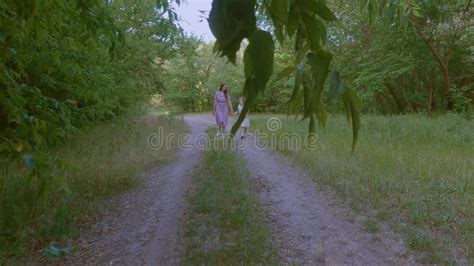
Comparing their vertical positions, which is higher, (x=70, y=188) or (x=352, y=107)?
(x=352, y=107)

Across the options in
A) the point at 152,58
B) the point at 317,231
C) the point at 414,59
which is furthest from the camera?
the point at 414,59

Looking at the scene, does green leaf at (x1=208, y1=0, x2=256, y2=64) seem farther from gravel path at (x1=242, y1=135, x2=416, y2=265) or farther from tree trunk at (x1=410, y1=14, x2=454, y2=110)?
tree trunk at (x1=410, y1=14, x2=454, y2=110)

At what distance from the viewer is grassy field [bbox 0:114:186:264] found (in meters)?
3.49

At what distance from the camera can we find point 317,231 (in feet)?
13.4

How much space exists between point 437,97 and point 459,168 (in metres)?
13.5

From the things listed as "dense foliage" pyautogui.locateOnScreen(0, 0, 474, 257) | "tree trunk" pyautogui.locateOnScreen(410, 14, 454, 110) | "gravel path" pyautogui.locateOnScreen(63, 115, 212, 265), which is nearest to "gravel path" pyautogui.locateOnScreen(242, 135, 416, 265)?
"gravel path" pyautogui.locateOnScreen(63, 115, 212, 265)

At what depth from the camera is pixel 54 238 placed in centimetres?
381

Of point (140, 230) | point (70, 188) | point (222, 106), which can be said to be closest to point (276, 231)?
point (140, 230)

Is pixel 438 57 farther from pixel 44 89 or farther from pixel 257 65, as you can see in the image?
pixel 257 65

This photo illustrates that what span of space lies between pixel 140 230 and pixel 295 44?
3938 mm

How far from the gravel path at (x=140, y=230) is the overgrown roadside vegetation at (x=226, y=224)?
209 millimetres

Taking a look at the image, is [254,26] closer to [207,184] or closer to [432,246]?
[432,246]

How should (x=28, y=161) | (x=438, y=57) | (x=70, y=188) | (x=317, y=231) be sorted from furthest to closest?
(x=438, y=57), (x=70, y=188), (x=317, y=231), (x=28, y=161)

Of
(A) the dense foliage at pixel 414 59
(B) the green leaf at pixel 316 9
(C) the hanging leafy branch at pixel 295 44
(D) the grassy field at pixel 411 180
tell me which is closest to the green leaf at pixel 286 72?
(C) the hanging leafy branch at pixel 295 44
